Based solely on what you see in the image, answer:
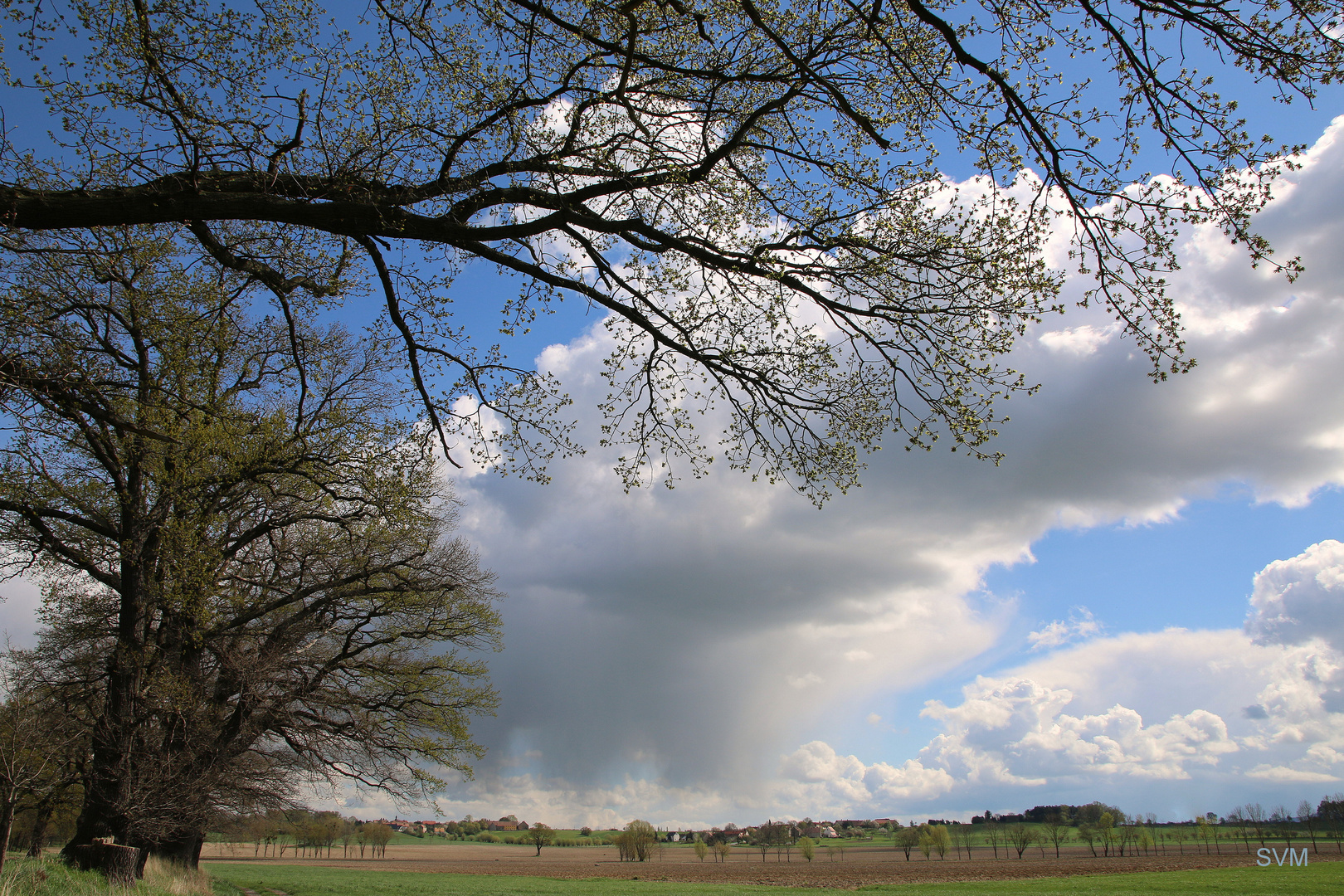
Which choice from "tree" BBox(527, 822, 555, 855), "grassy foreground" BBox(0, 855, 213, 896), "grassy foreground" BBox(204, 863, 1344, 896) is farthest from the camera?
"tree" BBox(527, 822, 555, 855)

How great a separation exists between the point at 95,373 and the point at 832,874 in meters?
73.4

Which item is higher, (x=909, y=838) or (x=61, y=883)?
(x=61, y=883)

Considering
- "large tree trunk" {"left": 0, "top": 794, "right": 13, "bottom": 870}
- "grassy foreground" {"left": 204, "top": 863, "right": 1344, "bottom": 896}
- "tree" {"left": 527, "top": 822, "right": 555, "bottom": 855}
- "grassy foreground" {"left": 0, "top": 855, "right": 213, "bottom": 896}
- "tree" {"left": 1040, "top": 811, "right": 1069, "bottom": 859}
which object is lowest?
"tree" {"left": 527, "top": 822, "right": 555, "bottom": 855}

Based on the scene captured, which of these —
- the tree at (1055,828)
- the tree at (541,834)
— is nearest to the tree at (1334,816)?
the tree at (1055,828)

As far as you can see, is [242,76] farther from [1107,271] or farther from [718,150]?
[1107,271]

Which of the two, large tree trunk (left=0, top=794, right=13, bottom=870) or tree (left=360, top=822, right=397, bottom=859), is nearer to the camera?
large tree trunk (left=0, top=794, right=13, bottom=870)

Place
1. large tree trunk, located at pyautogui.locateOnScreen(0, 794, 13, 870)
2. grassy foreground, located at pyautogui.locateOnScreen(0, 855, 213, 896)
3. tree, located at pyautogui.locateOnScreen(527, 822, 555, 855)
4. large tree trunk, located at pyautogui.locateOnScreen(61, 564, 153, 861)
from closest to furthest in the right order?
large tree trunk, located at pyautogui.locateOnScreen(0, 794, 13, 870) → grassy foreground, located at pyautogui.locateOnScreen(0, 855, 213, 896) → large tree trunk, located at pyautogui.locateOnScreen(61, 564, 153, 861) → tree, located at pyautogui.locateOnScreen(527, 822, 555, 855)

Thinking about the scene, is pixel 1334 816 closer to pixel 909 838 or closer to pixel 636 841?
pixel 909 838

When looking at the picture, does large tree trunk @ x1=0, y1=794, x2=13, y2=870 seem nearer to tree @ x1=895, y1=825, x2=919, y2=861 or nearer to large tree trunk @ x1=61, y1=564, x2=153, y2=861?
large tree trunk @ x1=61, y1=564, x2=153, y2=861

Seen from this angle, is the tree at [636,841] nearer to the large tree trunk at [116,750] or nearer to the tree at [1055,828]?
the tree at [1055,828]

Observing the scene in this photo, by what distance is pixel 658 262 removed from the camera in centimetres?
805

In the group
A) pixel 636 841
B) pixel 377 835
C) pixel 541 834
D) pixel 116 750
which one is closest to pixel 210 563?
pixel 116 750

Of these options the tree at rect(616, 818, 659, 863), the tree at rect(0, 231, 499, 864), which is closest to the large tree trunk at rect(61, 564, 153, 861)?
the tree at rect(0, 231, 499, 864)

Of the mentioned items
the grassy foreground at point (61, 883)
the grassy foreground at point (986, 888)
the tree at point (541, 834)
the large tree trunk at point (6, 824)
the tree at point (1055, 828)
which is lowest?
the tree at point (541, 834)
